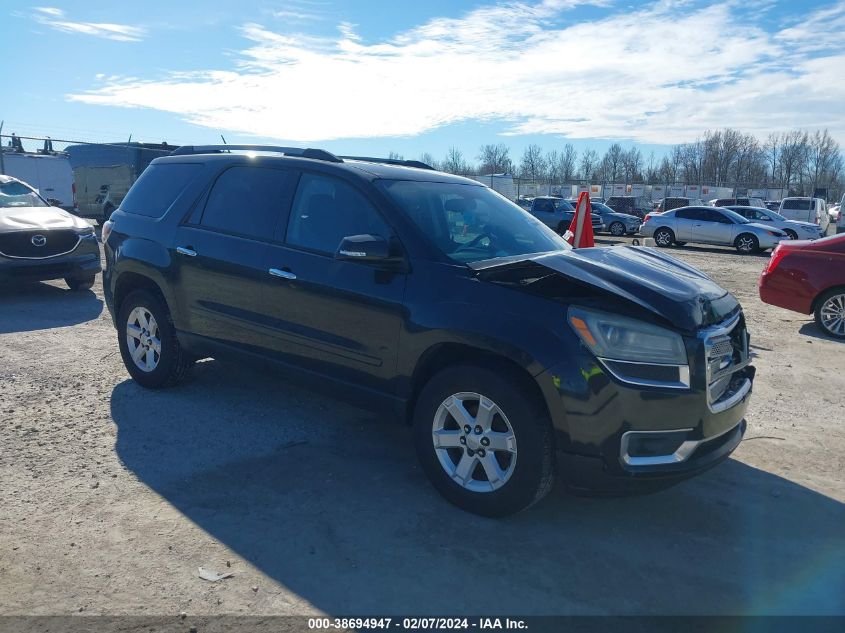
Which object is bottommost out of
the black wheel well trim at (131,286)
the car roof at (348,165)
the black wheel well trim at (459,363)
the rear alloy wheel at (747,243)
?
the rear alloy wheel at (747,243)

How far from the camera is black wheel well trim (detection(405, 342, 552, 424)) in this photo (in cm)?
349

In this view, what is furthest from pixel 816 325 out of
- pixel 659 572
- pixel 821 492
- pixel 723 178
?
pixel 723 178

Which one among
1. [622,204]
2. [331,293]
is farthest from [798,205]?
[331,293]

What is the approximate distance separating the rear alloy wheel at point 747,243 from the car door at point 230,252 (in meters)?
21.0

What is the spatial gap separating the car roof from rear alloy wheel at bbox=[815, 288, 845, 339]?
607 cm

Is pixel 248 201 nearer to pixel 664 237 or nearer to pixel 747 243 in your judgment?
pixel 747 243

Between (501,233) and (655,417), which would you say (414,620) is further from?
(501,233)

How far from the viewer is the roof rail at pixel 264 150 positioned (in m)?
4.72

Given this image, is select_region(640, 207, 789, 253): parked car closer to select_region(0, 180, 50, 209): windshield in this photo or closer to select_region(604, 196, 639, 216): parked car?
select_region(604, 196, 639, 216): parked car

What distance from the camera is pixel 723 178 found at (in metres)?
91.9

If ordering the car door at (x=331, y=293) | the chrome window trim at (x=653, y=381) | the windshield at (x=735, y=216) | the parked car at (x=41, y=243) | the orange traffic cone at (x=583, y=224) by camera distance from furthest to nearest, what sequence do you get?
the windshield at (x=735, y=216)
the parked car at (x=41, y=243)
the orange traffic cone at (x=583, y=224)
the car door at (x=331, y=293)
the chrome window trim at (x=653, y=381)

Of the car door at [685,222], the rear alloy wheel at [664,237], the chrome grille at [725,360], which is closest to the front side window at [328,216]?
the chrome grille at [725,360]

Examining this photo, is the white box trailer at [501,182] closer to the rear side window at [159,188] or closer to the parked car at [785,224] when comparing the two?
the parked car at [785,224]

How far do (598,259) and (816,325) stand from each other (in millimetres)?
6619
